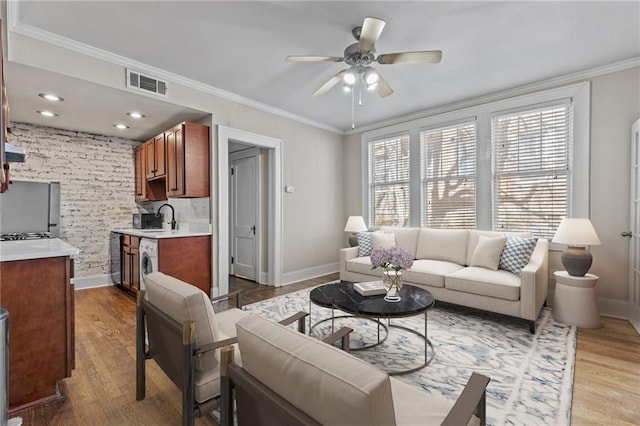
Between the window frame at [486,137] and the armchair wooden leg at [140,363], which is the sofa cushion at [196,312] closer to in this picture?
the armchair wooden leg at [140,363]

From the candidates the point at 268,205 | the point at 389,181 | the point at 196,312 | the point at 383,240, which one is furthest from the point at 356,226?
the point at 196,312

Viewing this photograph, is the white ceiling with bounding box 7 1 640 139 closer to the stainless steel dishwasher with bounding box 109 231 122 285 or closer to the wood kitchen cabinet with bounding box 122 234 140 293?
the wood kitchen cabinet with bounding box 122 234 140 293

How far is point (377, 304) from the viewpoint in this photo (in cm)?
235

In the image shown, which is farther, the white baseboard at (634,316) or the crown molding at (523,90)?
the crown molding at (523,90)

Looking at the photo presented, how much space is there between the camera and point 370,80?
271 cm

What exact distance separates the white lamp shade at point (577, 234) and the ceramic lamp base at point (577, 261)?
0.49 ft

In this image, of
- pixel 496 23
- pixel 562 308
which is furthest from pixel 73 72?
pixel 562 308

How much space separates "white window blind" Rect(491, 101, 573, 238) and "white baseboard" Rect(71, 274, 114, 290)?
6093mm

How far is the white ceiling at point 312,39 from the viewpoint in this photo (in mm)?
2354

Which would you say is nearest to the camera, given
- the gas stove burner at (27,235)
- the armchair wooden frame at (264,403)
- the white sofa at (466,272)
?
the armchair wooden frame at (264,403)

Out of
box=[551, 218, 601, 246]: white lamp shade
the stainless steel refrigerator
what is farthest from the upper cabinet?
box=[551, 218, 601, 246]: white lamp shade

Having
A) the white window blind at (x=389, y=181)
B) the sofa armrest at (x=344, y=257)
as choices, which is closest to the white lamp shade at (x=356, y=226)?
the sofa armrest at (x=344, y=257)

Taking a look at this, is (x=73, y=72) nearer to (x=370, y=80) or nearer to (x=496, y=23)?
(x=370, y=80)

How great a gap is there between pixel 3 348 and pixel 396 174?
4.91m
